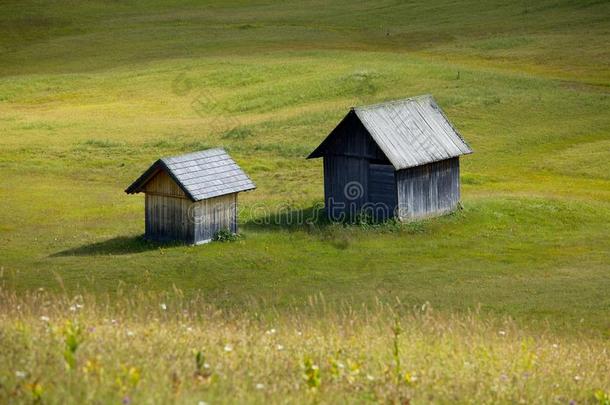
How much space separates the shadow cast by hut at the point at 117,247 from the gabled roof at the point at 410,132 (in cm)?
762

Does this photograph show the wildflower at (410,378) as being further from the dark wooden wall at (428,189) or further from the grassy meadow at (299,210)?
the dark wooden wall at (428,189)

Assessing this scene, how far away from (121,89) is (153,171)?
1501 inches

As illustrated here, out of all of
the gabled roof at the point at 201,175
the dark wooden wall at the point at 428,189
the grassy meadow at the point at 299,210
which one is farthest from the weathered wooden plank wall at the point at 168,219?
the dark wooden wall at the point at 428,189

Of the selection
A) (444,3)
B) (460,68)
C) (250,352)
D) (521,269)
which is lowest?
(521,269)

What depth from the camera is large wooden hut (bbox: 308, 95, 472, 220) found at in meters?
39.6

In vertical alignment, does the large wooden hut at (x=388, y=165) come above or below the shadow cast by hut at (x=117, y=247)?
above

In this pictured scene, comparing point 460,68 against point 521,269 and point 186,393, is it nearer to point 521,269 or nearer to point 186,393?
point 521,269

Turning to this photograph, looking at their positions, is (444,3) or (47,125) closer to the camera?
(47,125)

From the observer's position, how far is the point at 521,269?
1330 inches

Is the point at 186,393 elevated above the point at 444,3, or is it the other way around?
the point at 444,3

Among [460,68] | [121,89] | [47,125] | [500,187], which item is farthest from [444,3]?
[500,187]

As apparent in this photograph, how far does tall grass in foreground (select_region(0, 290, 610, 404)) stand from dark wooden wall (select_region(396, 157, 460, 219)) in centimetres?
2357

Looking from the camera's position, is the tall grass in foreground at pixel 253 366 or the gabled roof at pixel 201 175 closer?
the tall grass in foreground at pixel 253 366

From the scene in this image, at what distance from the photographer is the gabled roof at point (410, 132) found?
130 ft
